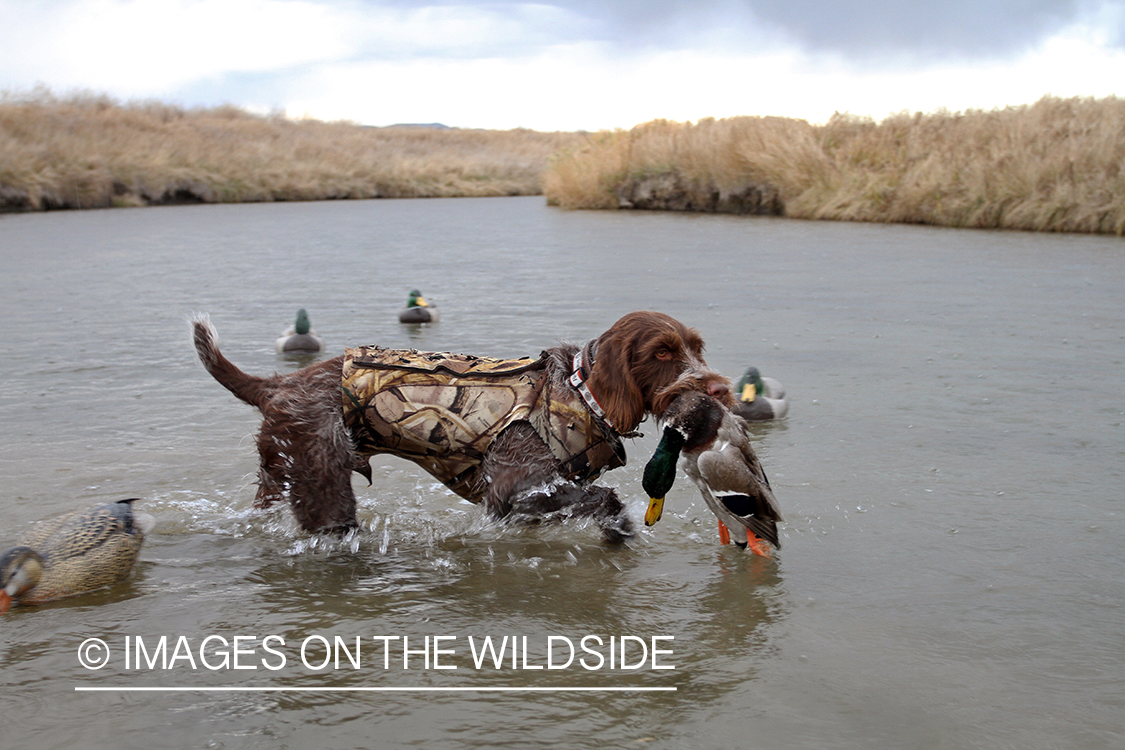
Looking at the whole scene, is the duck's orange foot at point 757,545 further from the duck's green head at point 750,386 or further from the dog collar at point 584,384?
the duck's green head at point 750,386

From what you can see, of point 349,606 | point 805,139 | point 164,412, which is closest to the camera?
point 349,606

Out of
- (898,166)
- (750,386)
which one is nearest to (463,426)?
(750,386)

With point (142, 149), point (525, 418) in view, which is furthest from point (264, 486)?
point (142, 149)

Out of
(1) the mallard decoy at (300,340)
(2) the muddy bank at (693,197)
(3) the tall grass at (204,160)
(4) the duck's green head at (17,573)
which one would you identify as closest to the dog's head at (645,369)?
(4) the duck's green head at (17,573)

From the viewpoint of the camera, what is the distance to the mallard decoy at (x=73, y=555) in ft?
11.7

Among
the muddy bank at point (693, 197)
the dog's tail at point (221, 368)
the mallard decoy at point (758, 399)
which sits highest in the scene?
the muddy bank at point (693, 197)

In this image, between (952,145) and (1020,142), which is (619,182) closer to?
(952,145)

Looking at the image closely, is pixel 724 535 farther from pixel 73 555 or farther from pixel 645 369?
pixel 73 555

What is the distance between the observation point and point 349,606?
3695 millimetres

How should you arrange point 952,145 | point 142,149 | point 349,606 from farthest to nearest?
point 142,149 → point 952,145 → point 349,606

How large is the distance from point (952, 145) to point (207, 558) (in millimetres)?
19637

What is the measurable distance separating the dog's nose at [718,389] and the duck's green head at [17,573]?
8.84 ft

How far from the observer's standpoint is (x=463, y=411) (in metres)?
3.98

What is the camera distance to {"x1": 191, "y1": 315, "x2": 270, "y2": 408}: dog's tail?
13.6 feet
